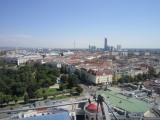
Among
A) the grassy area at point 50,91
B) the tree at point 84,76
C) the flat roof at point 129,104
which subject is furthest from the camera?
the tree at point 84,76

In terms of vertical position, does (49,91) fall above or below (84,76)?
below

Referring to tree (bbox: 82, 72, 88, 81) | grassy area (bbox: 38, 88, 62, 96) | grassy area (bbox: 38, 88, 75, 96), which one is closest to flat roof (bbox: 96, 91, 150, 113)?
grassy area (bbox: 38, 88, 75, 96)

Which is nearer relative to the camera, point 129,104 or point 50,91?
point 129,104

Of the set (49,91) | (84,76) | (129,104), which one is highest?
(129,104)

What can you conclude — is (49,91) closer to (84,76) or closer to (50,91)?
(50,91)

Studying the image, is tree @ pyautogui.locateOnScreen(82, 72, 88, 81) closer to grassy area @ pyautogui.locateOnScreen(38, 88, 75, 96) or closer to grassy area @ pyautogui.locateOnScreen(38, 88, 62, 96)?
grassy area @ pyautogui.locateOnScreen(38, 88, 75, 96)

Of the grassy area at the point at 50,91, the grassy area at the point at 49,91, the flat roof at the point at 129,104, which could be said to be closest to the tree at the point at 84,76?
the grassy area at the point at 50,91

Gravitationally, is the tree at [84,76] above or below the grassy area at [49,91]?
above

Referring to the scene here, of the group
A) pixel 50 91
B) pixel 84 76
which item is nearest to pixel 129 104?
pixel 50 91

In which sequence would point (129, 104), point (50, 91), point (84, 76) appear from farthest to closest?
point (84, 76) < point (50, 91) < point (129, 104)

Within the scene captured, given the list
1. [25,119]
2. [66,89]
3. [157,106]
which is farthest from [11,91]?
[157,106]

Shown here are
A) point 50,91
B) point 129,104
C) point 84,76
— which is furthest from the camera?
point 84,76

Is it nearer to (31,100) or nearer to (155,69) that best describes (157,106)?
(31,100)

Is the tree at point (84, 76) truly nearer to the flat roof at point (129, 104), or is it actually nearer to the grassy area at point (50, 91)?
the grassy area at point (50, 91)
